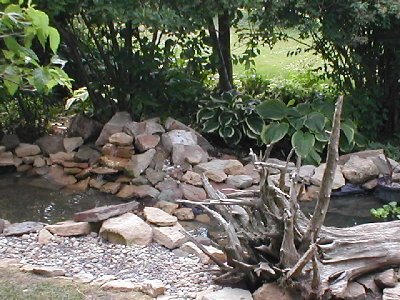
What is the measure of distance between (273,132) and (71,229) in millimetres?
3368

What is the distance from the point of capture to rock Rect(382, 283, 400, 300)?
12.1 ft

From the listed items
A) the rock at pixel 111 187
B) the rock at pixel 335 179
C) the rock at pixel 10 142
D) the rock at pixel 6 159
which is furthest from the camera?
the rock at pixel 10 142

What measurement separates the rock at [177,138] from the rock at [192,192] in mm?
702

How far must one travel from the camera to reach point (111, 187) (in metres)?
7.10

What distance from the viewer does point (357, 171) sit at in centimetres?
732

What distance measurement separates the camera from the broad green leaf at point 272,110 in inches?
312

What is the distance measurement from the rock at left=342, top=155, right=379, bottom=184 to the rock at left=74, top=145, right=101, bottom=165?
2.70 m

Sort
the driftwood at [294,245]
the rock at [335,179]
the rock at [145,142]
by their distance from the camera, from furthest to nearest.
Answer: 1. the rock at [145,142]
2. the rock at [335,179]
3. the driftwood at [294,245]

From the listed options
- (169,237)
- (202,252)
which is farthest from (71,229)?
(202,252)

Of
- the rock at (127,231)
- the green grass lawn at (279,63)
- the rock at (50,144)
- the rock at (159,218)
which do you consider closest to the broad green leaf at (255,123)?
the rock at (50,144)

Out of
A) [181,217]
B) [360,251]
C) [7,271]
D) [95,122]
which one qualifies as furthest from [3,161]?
[360,251]

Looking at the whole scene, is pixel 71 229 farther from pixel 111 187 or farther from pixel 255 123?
pixel 255 123

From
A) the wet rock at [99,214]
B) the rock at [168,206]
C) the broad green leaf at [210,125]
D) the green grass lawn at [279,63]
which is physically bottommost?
the rock at [168,206]

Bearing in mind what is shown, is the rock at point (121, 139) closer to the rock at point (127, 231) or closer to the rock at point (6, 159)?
the rock at point (6, 159)
